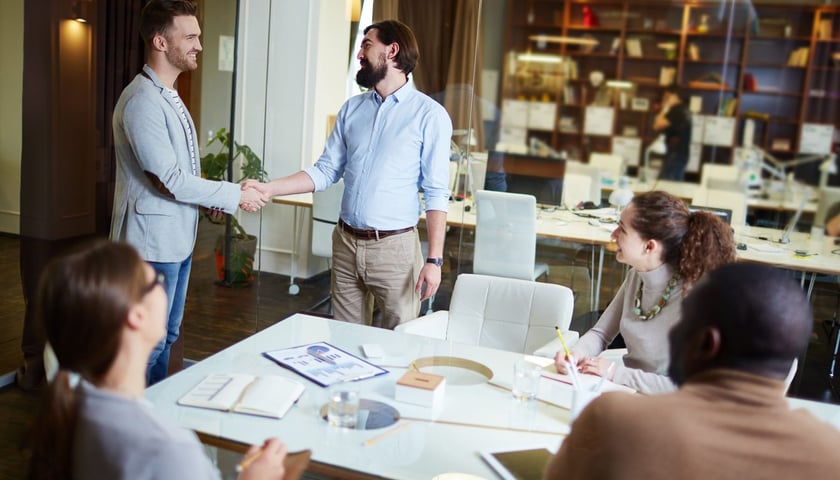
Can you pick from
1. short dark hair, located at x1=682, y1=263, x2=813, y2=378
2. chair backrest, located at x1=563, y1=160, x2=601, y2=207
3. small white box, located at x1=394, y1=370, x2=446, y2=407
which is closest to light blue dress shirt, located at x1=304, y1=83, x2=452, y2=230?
small white box, located at x1=394, y1=370, x2=446, y2=407

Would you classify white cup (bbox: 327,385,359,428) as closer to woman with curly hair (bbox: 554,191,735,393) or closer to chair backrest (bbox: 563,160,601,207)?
woman with curly hair (bbox: 554,191,735,393)

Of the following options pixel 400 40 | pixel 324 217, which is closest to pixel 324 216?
pixel 324 217

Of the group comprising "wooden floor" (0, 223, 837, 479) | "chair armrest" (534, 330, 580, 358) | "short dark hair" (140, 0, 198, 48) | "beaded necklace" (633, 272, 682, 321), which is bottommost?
"wooden floor" (0, 223, 837, 479)

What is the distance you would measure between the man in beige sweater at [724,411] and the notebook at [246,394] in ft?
2.62

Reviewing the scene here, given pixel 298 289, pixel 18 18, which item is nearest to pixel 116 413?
pixel 18 18

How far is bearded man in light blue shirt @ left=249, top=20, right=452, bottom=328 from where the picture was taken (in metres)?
3.04

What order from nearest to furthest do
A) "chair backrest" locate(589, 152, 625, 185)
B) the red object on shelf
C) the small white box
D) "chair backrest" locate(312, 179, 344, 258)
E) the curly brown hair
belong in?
the small white box < the curly brown hair < "chair backrest" locate(312, 179, 344, 258) < "chair backrest" locate(589, 152, 625, 185) < the red object on shelf

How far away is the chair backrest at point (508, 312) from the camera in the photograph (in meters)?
2.82

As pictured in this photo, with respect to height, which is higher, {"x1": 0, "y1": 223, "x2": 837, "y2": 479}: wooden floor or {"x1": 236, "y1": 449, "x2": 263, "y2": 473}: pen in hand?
{"x1": 236, "y1": 449, "x2": 263, "y2": 473}: pen in hand

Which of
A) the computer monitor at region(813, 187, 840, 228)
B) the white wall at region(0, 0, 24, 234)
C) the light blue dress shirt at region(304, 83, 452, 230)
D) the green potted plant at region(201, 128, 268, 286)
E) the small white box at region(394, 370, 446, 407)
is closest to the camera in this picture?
the small white box at region(394, 370, 446, 407)

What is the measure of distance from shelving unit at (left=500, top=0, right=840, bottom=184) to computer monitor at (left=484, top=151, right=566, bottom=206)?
3343 mm

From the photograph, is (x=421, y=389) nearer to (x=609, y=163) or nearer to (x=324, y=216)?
(x=324, y=216)

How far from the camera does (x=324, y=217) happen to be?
461cm

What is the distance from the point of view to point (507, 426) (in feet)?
5.80
